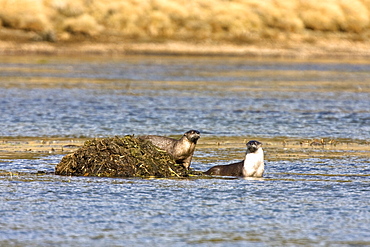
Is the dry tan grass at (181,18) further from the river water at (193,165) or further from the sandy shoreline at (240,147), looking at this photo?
the sandy shoreline at (240,147)

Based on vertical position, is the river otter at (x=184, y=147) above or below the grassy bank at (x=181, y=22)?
below

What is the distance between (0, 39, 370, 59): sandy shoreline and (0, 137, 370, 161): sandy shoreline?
38545 millimetres

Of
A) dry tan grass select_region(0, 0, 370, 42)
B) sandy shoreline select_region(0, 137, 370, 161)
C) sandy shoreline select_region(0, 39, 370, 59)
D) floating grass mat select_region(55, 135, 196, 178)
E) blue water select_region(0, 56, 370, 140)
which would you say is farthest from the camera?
dry tan grass select_region(0, 0, 370, 42)

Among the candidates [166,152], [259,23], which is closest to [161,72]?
[259,23]

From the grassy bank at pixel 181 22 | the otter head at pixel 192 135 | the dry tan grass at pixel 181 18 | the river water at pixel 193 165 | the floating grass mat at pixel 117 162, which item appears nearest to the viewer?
the river water at pixel 193 165

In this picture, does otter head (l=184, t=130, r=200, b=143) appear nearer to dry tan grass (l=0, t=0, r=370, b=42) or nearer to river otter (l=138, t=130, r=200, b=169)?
river otter (l=138, t=130, r=200, b=169)

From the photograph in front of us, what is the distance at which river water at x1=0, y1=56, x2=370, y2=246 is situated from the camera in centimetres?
955

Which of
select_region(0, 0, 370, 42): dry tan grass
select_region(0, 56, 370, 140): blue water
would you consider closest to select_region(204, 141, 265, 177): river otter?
select_region(0, 56, 370, 140): blue water

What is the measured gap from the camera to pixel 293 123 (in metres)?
21.4

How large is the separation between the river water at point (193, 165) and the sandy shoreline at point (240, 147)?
19.6 inches

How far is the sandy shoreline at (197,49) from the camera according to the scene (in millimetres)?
55750

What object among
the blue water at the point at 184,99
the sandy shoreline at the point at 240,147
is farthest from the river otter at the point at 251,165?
the blue water at the point at 184,99

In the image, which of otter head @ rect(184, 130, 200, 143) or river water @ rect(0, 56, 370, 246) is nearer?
river water @ rect(0, 56, 370, 246)

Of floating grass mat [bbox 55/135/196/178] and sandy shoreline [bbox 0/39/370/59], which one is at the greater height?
sandy shoreline [bbox 0/39/370/59]
